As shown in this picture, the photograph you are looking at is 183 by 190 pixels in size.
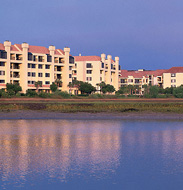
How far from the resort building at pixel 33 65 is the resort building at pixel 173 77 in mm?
54460

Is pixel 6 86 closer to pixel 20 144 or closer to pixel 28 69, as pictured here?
pixel 28 69

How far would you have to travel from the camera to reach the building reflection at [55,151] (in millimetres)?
23297

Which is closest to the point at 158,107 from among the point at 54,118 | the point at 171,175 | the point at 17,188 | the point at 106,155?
the point at 54,118

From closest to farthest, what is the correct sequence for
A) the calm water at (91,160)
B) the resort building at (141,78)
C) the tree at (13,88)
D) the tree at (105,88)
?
1. the calm water at (91,160)
2. the tree at (13,88)
3. the tree at (105,88)
4. the resort building at (141,78)

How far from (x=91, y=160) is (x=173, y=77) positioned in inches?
5603

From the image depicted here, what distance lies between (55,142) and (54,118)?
81.7 feet

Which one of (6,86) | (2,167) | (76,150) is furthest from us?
(6,86)

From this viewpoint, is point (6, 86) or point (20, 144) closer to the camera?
point (20, 144)

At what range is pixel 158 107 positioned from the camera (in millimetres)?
67250

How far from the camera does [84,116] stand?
60219mm

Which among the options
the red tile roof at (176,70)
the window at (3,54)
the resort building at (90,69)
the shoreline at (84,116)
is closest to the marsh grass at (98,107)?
the shoreline at (84,116)

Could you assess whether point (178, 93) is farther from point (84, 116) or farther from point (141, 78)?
point (84, 116)

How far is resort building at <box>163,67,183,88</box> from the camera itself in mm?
161375

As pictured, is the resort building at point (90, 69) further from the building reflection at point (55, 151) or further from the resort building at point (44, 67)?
the building reflection at point (55, 151)
